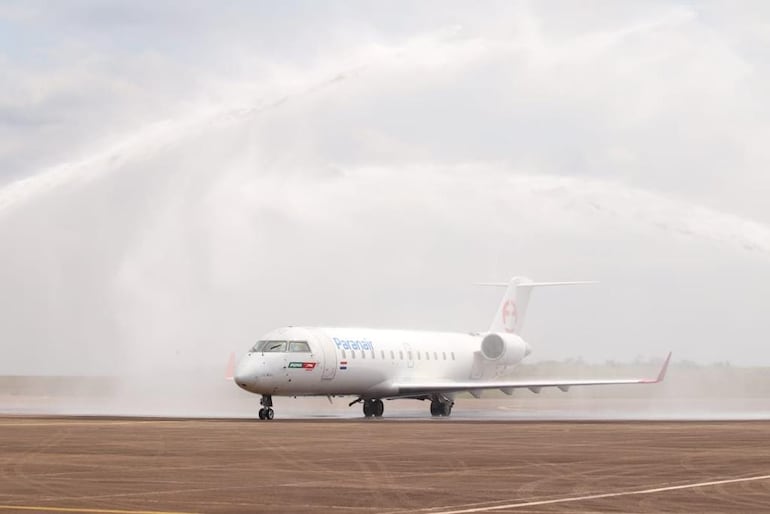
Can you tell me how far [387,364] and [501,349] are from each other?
9.97 meters

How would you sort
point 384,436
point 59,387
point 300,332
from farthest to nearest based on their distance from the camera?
point 59,387, point 300,332, point 384,436

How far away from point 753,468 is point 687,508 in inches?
290

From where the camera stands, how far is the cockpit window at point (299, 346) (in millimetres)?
55000

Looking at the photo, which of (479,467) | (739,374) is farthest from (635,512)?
(739,374)

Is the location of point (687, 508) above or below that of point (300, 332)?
below

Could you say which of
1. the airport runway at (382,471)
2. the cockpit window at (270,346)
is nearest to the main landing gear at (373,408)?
the cockpit window at (270,346)

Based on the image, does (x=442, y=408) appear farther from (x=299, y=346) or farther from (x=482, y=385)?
(x=299, y=346)

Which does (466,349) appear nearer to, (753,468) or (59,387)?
(59,387)

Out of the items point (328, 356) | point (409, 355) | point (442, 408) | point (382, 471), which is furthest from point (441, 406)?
point (382, 471)

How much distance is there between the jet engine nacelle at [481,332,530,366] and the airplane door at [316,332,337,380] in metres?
14.2

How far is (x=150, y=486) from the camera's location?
830 inches

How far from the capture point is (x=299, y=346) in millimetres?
55219

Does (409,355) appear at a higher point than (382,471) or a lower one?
higher

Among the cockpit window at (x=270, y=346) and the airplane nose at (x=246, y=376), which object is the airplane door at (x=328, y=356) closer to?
the cockpit window at (x=270, y=346)
